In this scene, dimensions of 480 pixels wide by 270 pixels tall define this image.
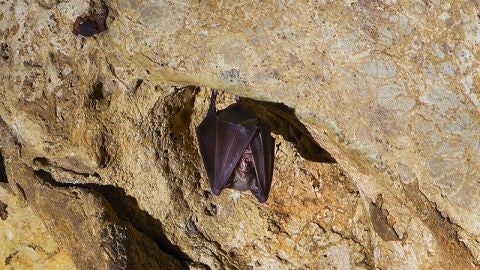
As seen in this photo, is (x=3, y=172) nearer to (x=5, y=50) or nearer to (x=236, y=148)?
(x=5, y=50)

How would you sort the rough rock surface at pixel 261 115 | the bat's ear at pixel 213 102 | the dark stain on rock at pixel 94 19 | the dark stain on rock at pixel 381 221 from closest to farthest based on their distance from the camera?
the rough rock surface at pixel 261 115, the dark stain on rock at pixel 94 19, the dark stain on rock at pixel 381 221, the bat's ear at pixel 213 102

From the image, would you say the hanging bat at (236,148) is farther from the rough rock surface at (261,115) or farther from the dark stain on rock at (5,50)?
the dark stain on rock at (5,50)

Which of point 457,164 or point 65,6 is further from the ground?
point 65,6

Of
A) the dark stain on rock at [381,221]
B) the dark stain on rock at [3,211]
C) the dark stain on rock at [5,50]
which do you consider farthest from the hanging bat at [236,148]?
the dark stain on rock at [3,211]

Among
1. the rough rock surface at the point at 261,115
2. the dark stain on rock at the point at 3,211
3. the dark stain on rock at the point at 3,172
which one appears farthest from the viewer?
the dark stain on rock at the point at 3,211

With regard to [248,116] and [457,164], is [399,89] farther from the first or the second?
[248,116]

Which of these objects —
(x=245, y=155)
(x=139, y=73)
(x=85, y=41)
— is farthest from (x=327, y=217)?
(x=85, y=41)
